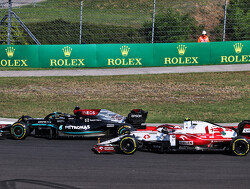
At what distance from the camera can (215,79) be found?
2388 centimetres

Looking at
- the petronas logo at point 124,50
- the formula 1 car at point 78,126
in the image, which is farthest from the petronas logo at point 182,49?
the formula 1 car at point 78,126

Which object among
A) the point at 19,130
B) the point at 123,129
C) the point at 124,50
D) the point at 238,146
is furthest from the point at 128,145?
the point at 124,50

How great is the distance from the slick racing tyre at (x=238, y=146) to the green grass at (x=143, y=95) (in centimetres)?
561

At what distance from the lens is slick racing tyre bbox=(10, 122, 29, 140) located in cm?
1359

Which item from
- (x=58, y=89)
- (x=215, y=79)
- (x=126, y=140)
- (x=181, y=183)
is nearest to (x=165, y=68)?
(x=215, y=79)

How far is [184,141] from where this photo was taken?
472 inches

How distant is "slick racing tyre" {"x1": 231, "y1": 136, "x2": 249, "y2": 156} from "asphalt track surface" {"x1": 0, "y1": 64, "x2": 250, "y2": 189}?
0.49 feet

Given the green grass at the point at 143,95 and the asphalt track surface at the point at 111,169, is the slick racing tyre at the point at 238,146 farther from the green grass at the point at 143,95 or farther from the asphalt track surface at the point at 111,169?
the green grass at the point at 143,95

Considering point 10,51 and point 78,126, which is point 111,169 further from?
point 10,51

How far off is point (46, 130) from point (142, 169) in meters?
4.18

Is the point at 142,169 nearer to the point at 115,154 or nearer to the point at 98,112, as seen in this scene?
the point at 115,154

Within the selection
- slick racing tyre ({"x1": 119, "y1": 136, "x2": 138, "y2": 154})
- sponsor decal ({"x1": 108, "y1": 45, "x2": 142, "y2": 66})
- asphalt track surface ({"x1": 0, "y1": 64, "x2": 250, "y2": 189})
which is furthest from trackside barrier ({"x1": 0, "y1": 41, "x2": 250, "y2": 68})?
slick racing tyre ({"x1": 119, "y1": 136, "x2": 138, "y2": 154})

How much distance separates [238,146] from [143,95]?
10.3 metres

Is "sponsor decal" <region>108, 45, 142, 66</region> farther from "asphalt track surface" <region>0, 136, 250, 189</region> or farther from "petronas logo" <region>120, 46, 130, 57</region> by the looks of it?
"asphalt track surface" <region>0, 136, 250, 189</region>
